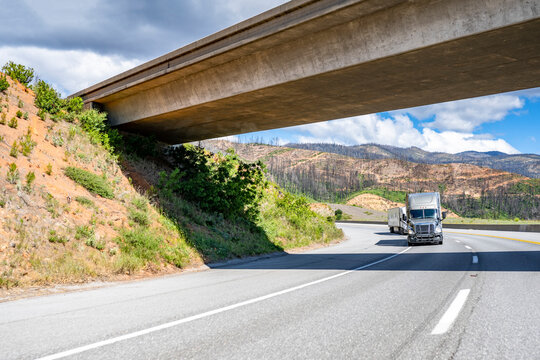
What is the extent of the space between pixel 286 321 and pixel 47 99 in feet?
60.7

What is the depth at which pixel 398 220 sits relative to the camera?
3944cm

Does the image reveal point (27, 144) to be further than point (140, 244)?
Yes

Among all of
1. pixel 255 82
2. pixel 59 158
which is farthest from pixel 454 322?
pixel 59 158

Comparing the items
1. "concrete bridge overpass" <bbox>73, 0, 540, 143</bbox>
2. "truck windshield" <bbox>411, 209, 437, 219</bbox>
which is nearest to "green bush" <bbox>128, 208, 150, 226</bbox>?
"concrete bridge overpass" <bbox>73, 0, 540, 143</bbox>

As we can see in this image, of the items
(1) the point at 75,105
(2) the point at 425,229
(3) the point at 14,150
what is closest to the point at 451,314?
(3) the point at 14,150

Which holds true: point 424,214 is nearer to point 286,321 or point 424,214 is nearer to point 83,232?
point 83,232

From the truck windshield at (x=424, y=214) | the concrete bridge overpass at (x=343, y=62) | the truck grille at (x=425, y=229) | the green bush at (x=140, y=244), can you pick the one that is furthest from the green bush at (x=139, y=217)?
the truck windshield at (x=424, y=214)

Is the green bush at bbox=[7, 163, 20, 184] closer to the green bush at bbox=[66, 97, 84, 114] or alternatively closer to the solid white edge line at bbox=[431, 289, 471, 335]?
the green bush at bbox=[66, 97, 84, 114]

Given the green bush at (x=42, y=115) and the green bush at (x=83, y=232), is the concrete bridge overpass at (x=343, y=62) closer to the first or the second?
the green bush at (x=42, y=115)

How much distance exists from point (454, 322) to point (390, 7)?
775 centimetres

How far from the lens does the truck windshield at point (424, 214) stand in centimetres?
2436

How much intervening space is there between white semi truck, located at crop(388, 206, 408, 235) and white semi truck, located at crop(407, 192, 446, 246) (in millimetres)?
11078

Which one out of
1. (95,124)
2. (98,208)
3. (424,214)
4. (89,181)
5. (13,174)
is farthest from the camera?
(424,214)

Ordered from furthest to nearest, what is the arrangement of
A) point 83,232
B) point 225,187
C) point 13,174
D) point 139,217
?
point 225,187
point 139,217
point 13,174
point 83,232
